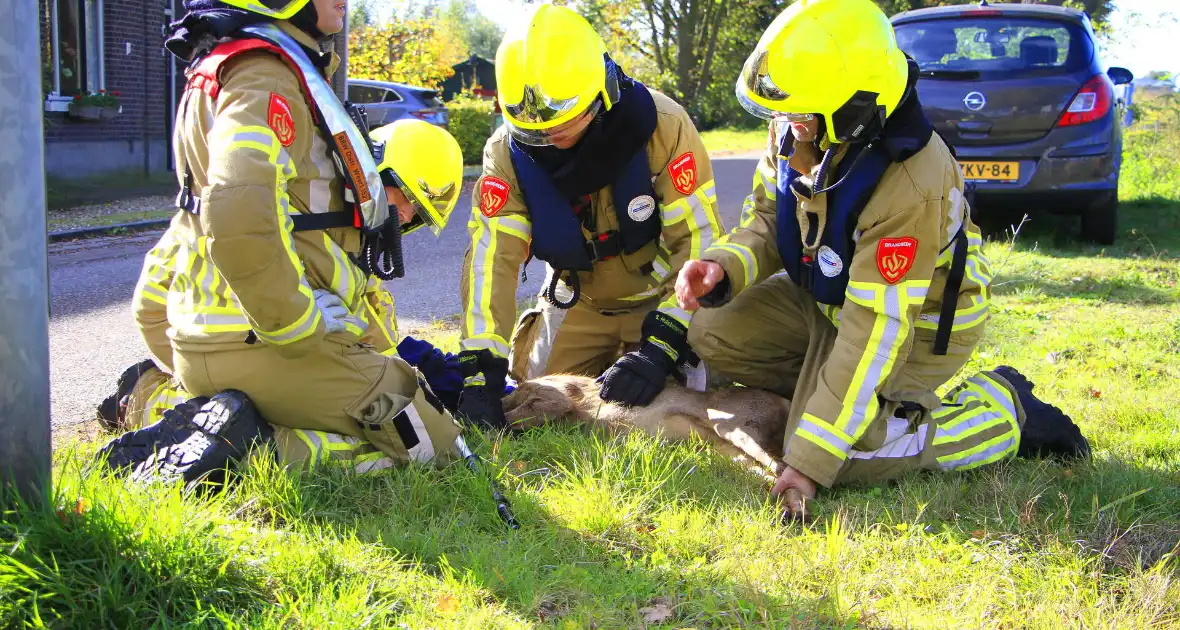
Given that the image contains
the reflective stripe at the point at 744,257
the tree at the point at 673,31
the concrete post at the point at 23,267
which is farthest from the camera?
the tree at the point at 673,31

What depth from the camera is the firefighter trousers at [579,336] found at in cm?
463

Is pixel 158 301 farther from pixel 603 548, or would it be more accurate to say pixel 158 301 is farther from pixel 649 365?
pixel 603 548

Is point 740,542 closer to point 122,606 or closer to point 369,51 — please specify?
point 122,606

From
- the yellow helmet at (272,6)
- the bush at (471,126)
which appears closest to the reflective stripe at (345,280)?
the yellow helmet at (272,6)

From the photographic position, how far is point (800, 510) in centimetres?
309

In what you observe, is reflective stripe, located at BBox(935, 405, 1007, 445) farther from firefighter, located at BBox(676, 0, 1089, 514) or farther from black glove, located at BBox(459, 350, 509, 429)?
black glove, located at BBox(459, 350, 509, 429)

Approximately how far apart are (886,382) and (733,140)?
2342 cm

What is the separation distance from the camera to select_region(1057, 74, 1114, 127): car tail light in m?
7.66

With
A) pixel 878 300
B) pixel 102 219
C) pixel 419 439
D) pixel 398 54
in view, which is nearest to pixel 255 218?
pixel 419 439

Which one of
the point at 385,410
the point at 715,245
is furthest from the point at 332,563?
the point at 715,245

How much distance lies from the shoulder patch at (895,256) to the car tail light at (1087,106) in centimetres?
531

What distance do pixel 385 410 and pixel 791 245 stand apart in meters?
1.54

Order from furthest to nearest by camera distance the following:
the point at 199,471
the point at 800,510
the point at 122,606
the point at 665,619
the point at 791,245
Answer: the point at 791,245, the point at 800,510, the point at 199,471, the point at 665,619, the point at 122,606

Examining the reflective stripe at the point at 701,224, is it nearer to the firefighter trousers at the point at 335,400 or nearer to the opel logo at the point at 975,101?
the firefighter trousers at the point at 335,400
